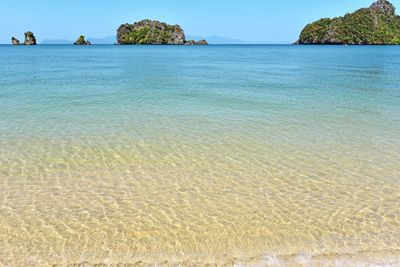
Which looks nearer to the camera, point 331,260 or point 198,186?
point 331,260

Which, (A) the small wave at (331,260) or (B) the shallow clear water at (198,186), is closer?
(A) the small wave at (331,260)

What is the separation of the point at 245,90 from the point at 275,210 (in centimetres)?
2232

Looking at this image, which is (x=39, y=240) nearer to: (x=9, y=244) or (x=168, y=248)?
(x=9, y=244)

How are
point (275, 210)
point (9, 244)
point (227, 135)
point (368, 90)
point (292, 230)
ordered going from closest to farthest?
1. point (9, 244)
2. point (292, 230)
3. point (275, 210)
4. point (227, 135)
5. point (368, 90)

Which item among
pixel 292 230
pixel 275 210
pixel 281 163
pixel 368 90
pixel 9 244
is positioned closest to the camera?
pixel 9 244

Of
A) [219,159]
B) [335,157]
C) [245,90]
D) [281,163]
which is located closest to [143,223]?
[219,159]

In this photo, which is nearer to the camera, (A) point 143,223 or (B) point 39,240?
(B) point 39,240

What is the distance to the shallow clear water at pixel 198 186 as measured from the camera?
7.52 meters

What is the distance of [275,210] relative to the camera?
29.9 ft

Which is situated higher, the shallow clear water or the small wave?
the shallow clear water

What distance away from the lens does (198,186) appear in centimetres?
1055

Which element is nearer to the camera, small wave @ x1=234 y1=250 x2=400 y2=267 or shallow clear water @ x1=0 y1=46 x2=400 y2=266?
small wave @ x1=234 y1=250 x2=400 y2=267

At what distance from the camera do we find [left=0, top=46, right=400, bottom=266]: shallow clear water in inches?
296

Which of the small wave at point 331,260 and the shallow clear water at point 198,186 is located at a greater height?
the shallow clear water at point 198,186
